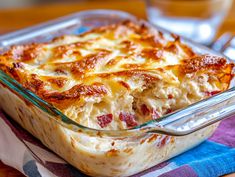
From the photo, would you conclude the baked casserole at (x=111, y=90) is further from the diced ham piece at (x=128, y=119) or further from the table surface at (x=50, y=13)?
the table surface at (x=50, y=13)

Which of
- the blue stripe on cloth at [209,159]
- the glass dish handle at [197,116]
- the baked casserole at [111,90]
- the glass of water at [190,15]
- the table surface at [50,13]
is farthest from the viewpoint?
the table surface at [50,13]

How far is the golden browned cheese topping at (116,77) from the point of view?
160 centimetres

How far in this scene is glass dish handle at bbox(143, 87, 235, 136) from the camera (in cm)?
144

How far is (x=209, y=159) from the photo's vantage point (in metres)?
1.69

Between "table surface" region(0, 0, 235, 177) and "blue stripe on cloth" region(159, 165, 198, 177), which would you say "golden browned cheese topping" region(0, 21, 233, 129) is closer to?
"blue stripe on cloth" region(159, 165, 198, 177)

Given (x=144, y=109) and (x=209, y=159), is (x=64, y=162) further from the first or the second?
(x=209, y=159)

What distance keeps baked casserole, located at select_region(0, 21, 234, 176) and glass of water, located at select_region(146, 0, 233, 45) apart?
2.93 feet

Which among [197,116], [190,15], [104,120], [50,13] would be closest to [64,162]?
[104,120]

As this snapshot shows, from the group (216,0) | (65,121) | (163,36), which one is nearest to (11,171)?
(65,121)

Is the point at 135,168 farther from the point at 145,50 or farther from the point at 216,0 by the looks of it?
the point at 216,0

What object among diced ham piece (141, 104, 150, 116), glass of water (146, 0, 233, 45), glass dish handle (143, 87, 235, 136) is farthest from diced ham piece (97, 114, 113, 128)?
glass of water (146, 0, 233, 45)

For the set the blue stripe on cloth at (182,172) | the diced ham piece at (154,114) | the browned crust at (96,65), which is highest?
the browned crust at (96,65)

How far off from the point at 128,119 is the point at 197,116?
0.24 meters

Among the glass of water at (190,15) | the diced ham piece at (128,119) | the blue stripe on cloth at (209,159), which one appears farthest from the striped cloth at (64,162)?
the glass of water at (190,15)
